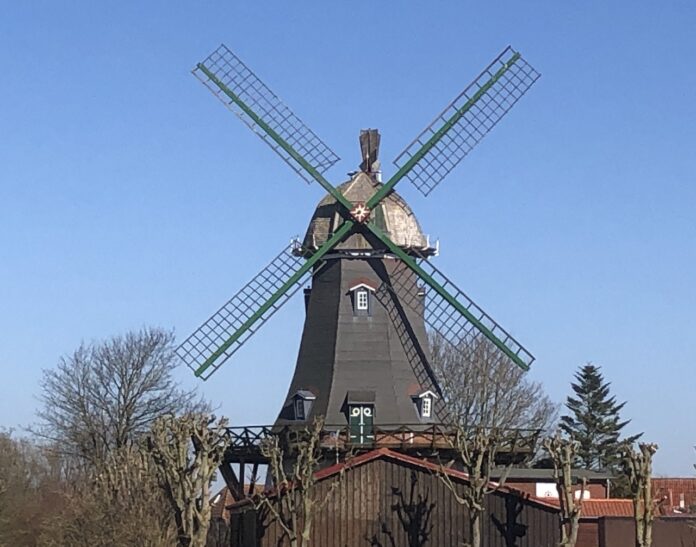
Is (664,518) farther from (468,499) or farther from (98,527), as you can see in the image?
(98,527)

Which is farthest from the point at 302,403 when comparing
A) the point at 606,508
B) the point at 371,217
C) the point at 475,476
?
the point at 606,508

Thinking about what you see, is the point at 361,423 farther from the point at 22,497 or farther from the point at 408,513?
the point at 22,497

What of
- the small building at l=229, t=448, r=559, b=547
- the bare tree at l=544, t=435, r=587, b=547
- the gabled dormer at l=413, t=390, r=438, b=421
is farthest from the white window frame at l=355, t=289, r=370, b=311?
the bare tree at l=544, t=435, r=587, b=547

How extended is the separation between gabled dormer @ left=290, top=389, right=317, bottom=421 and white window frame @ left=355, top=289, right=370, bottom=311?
269 cm

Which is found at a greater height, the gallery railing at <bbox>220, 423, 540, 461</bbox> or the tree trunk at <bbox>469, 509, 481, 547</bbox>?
the gallery railing at <bbox>220, 423, 540, 461</bbox>

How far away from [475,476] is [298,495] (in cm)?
415

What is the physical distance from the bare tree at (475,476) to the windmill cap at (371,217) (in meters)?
7.55

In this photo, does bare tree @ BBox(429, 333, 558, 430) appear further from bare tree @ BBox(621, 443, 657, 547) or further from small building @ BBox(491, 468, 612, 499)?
bare tree @ BBox(621, 443, 657, 547)

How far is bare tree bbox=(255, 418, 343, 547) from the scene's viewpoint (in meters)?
27.3

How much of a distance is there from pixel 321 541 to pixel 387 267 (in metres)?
9.01

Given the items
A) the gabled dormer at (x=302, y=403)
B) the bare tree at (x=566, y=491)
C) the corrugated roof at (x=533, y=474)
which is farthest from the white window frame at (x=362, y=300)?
the corrugated roof at (x=533, y=474)

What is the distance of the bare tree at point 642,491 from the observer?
25688 millimetres

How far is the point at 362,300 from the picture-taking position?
35562 millimetres

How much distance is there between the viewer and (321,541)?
2959cm
